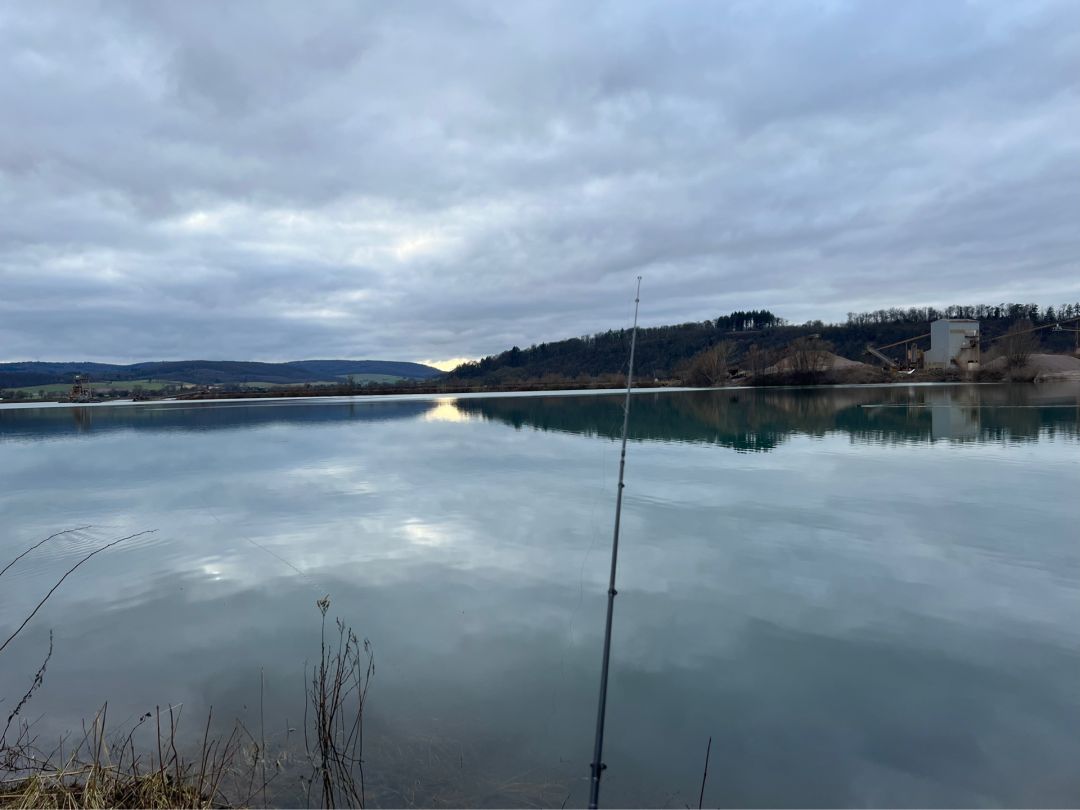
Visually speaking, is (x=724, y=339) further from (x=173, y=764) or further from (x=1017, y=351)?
(x=173, y=764)

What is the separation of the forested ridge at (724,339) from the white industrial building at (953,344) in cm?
1925

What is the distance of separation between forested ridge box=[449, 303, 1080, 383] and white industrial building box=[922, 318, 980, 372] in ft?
63.2

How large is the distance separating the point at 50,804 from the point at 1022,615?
22.3 ft

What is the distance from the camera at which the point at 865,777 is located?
3.46 m

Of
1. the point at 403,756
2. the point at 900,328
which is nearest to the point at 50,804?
the point at 403,756

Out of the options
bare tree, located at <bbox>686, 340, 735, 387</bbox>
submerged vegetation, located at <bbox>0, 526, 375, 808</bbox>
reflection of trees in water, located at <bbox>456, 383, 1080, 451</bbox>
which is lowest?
submerged vegetation, located at <bbox>0, 526, 375, 808</bbox>

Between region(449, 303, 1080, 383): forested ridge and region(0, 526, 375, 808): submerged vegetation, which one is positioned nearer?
region(0, 526, 375, 808): submerged vegetation

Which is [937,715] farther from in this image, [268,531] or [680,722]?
[268,531]

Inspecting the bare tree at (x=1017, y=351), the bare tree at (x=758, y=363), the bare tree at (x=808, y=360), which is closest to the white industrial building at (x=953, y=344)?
the bare tree at (x=1017, y=351)

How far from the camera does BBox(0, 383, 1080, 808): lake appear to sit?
362 centimetres

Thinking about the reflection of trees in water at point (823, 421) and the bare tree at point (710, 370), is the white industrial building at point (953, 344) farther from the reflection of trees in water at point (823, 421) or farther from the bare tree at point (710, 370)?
the reflection of trees in water at point (823, 421)

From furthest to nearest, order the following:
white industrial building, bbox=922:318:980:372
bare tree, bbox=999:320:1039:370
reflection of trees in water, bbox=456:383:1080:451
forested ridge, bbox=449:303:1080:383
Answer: forested ridge, bbox=449:303:1080:383 < white industrial building, bbox=922:318:980:372 < bare tree, bbox=999:320:1039:370 < reflection of trees in water, bbox=456:383:1080:451

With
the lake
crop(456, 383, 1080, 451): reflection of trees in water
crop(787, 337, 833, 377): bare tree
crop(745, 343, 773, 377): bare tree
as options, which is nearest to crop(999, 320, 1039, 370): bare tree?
crop(787, 337, 833, 377): bare tree

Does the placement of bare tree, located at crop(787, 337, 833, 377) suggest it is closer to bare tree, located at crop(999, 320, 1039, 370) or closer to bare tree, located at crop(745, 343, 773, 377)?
bare tree, located at crop(745, 343, 773, 377)
